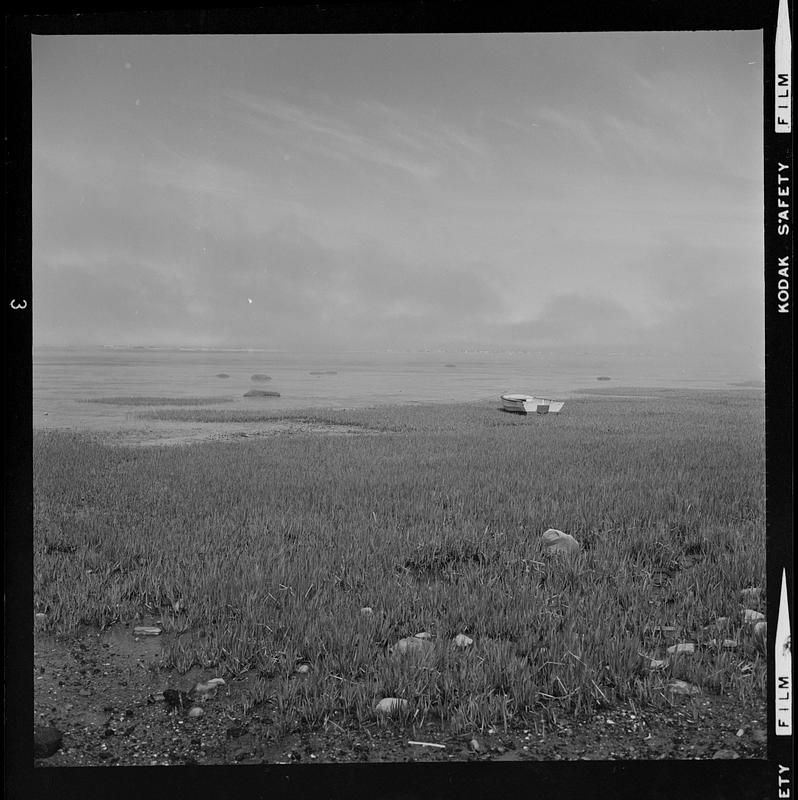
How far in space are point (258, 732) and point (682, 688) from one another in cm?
139

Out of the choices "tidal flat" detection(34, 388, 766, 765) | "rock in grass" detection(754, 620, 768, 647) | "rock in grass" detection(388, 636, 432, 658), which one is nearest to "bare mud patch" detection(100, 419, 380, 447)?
Result: "tidal flat" detection(34, 388, 766, 765)

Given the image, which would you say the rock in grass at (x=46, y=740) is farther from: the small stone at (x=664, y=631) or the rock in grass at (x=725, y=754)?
the rock in grass at (x=725, y=754)

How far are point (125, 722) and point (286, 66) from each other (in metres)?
2.31

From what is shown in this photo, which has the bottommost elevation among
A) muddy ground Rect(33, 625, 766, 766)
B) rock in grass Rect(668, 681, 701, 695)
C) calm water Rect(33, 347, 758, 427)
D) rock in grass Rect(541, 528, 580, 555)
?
muddy ground Rect(33, 625, 766, 766)

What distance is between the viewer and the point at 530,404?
6.87ft

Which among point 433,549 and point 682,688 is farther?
point 433,549

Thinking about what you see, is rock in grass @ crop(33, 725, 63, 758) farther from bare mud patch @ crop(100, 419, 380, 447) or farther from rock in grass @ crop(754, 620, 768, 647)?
rock in grass @ crop(754, 620, 768, 647)

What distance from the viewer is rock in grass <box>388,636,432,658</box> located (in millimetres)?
1907

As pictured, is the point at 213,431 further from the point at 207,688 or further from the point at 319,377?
the point at 207,688

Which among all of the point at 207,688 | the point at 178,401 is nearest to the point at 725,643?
the point at 207,688

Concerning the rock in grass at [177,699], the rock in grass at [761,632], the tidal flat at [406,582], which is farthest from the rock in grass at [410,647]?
the rock in grass at [761,632]

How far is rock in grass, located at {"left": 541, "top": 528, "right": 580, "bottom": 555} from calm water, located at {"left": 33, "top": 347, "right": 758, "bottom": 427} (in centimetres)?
50

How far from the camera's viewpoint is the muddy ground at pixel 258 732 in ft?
6.08
